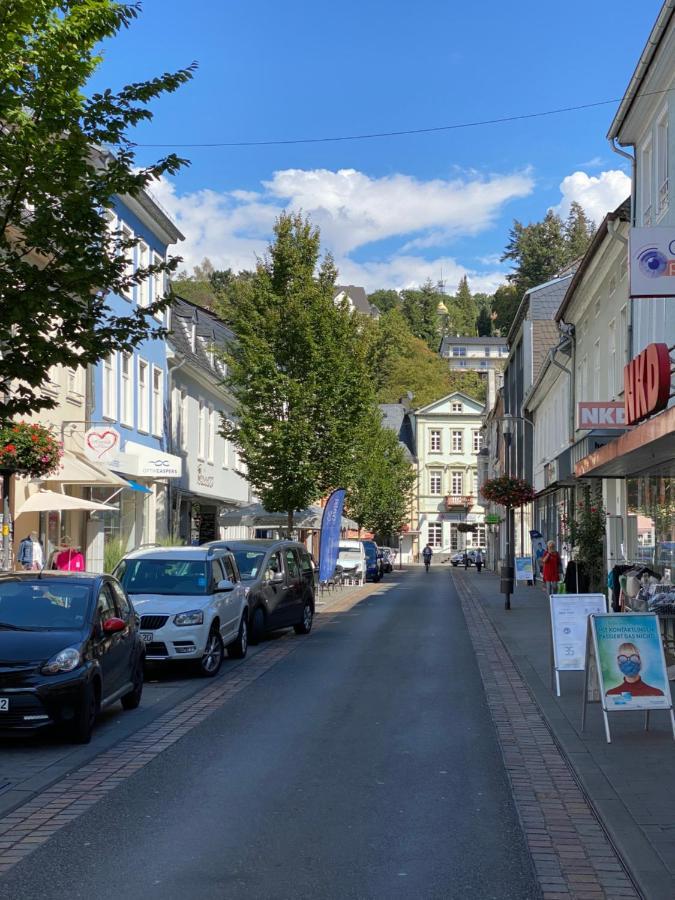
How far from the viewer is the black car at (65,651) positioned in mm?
9234

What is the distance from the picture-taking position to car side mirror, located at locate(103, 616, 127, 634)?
10.4 meters

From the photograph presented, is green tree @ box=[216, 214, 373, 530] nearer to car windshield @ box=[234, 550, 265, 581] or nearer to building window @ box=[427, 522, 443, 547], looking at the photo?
car windshield @ box=[234, 550, 265, 581]

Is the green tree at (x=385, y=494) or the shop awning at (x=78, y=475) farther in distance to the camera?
the green tree at (x=385, y=494)

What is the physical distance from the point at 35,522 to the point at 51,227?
516 inches

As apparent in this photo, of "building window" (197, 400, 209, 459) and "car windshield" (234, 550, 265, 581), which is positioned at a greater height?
"building window" (197, 400, 209, 459)

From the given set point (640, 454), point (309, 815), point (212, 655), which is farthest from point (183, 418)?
point (309, 815)

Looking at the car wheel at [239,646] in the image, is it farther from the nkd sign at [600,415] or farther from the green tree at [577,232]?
the green tree at [577,232]

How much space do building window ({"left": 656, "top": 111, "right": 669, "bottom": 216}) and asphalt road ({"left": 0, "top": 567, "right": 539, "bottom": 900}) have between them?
35.2 ft

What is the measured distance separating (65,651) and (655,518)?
11.9 m

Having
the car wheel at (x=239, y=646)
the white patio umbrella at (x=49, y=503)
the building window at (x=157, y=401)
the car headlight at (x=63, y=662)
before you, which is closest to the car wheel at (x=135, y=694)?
the car headlight at (x=63, y=662)

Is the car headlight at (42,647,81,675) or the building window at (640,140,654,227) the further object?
the building window at (640,140,654,227)

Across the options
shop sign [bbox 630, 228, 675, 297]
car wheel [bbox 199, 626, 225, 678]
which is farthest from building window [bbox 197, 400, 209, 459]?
shop sign [bbox 630, 228, 675, 297]

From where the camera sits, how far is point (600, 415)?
67.8 ft

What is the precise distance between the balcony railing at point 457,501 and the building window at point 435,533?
78.5 inches
